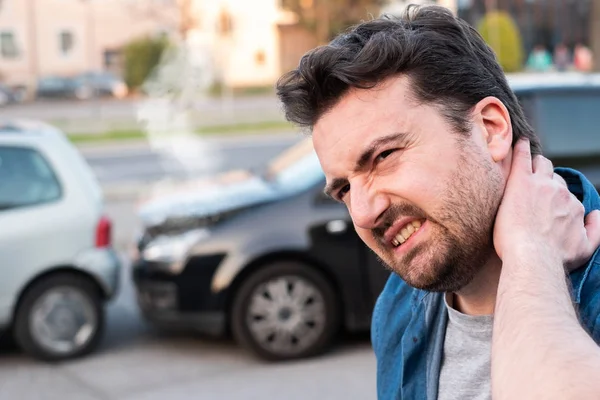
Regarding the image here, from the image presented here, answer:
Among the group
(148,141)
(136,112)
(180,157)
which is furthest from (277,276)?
(136,112)

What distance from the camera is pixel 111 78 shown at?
47.7 metres

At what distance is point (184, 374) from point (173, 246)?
0.87m

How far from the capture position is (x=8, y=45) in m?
52.8

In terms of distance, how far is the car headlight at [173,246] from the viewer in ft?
19.7

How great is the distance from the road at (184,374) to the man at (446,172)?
148 inches

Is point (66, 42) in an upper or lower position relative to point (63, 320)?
upper

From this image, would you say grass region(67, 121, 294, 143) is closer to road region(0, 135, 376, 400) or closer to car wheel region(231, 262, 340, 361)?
road region(0, 135, 376, 400)

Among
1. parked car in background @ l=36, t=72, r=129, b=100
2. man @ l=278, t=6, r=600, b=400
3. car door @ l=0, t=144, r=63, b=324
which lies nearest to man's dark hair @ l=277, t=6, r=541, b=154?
man @ l=278, t=6, r=600, b=400

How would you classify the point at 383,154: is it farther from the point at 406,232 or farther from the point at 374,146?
the point at 406,232

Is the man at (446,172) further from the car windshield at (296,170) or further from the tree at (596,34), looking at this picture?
the tree at (596,34)

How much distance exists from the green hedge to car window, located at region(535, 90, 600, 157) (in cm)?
3843

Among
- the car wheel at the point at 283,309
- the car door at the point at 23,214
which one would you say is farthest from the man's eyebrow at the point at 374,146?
the car door at the point at 23,214

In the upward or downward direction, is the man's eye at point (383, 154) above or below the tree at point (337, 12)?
below

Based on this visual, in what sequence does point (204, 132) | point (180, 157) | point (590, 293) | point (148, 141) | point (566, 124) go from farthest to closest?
point (204, 132), point (148, 141), point (180, 157), point (566, 124), point (590, 293)
